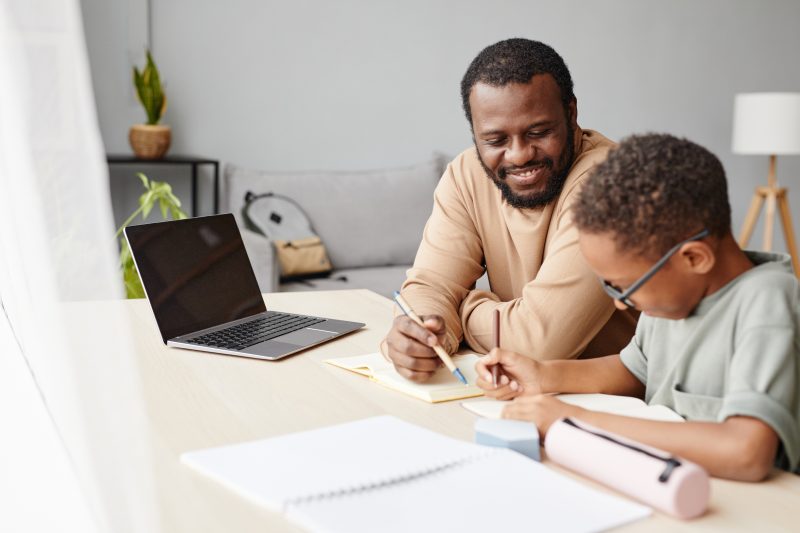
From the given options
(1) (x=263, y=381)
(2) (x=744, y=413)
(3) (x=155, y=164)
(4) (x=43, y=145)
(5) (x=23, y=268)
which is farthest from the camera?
(3) (x=155, y=164)

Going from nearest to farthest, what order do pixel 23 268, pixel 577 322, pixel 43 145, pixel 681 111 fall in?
1. pixel 43 145
2. pixel 23 268
3. pixel 577 322
4. pixel 681 111

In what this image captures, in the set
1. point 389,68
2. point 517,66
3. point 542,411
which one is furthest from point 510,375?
point 389,68

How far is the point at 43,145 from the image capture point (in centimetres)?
39

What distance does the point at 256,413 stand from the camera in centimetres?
102

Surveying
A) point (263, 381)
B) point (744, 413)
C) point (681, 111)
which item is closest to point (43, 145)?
point (744, 413)

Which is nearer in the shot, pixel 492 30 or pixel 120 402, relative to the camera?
pixel 120 402

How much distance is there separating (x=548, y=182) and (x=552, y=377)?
0.49 m

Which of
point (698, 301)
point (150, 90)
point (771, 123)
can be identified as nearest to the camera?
point (698, 301)

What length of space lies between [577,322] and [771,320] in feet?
1.48

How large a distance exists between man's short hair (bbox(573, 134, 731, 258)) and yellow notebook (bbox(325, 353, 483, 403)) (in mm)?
309

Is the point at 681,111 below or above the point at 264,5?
below

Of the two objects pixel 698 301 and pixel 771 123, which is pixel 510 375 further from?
pixel 771 123

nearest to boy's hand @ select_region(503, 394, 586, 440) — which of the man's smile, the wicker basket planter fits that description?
the man's smile

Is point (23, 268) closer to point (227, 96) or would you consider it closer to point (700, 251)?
point (700, 251)
